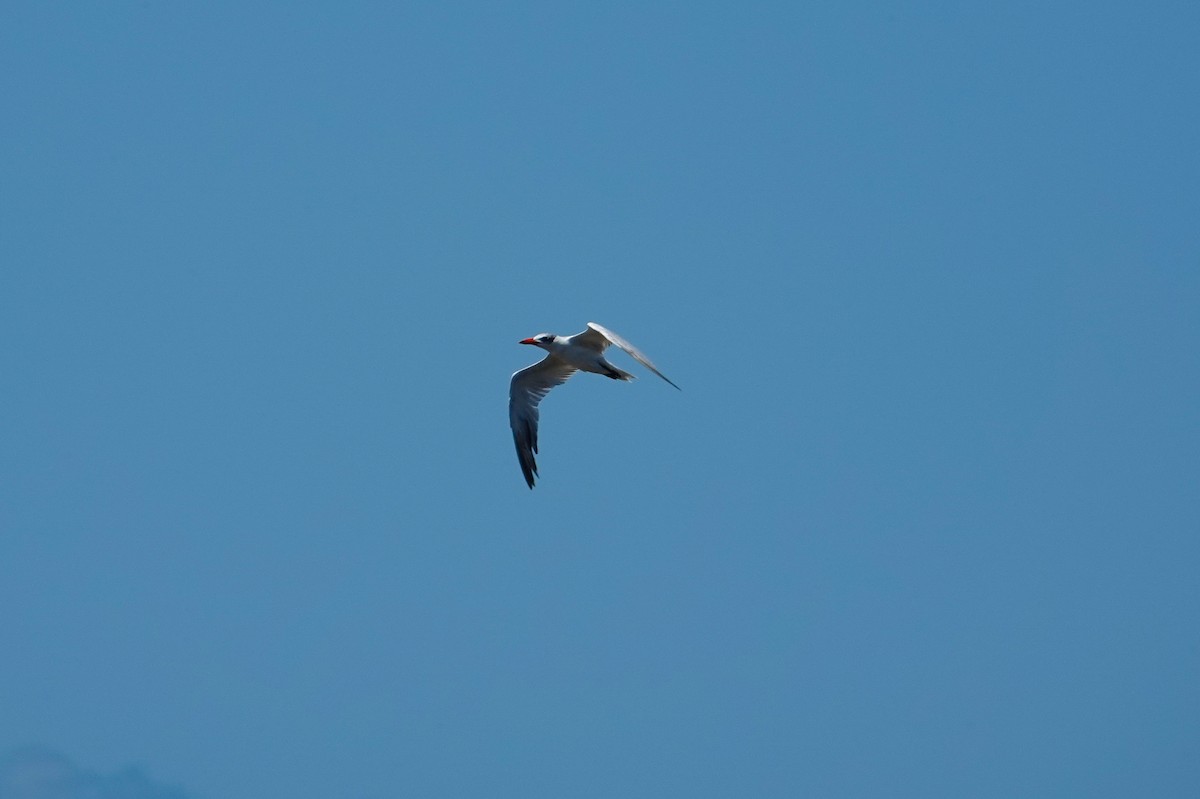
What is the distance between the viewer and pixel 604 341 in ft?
94.5

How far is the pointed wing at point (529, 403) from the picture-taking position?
31.4 metres

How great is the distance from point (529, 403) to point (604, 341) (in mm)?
3404

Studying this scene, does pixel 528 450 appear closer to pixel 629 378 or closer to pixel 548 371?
pixel 548 371

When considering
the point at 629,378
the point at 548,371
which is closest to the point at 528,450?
the point at 548,371

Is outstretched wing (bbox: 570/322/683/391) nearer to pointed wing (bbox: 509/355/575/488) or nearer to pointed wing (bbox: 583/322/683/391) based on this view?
pointed wing (bbox: 583/322/683/391)

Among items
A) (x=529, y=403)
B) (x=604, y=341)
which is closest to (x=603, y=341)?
(x=604, y=341)

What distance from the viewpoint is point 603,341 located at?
1134 inches

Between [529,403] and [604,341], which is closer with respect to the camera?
[604,341]

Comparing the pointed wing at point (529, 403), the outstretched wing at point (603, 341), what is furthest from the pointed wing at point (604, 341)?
the pointed wing at point (529, 403)

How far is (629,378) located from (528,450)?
3.74m

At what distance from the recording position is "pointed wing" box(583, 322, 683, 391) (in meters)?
24.5

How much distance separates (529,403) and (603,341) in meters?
3.38

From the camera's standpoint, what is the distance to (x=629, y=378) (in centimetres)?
2884

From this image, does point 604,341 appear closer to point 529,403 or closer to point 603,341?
point 603,341
